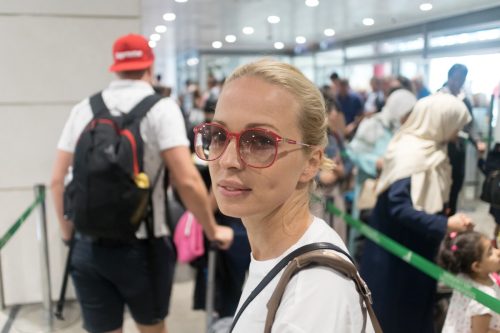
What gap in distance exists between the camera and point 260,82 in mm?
1111

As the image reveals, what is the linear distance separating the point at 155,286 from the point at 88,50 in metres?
2.07

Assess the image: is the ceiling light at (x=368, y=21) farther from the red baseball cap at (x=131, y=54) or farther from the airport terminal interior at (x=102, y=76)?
the red baseball cap at (x=131, y=54)

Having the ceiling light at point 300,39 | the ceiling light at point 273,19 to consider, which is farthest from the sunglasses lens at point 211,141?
the ceiling light at point 273,19

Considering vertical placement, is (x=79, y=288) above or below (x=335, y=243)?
below

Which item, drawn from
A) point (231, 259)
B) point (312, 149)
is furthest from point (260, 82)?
point (231, 259)

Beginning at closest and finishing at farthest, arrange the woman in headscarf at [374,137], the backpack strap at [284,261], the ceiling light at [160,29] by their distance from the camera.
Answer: the backpack strap at [284,261], the woman in headscarf at [374,137], the ceiling light at [160,29]

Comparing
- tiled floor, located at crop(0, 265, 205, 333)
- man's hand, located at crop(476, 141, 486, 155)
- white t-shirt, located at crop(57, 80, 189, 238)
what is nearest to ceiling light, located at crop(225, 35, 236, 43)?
tiled floor, located at crop(0, 265, 205, 333)

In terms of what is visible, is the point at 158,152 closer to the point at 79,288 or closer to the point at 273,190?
the point at 79,288

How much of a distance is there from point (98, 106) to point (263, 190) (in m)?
1.58

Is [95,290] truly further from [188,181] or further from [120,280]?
[188,181]

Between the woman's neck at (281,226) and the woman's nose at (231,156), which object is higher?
the woman's nose at (231,156)

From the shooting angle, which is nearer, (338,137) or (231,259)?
(231,259)

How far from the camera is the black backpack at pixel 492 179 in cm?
207

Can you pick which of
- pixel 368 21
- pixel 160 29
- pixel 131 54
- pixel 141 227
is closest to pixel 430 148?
pixel 368 21
